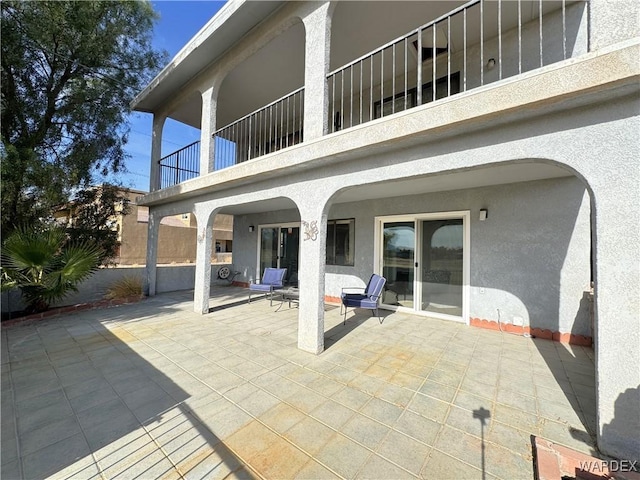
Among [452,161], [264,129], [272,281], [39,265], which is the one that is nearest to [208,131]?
[264,129]

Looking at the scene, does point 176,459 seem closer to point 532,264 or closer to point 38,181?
point 532,264

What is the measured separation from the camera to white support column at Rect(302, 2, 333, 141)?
447 cm

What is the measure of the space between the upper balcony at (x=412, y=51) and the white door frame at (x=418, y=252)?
2620 millimetres

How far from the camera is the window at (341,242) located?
8156mm

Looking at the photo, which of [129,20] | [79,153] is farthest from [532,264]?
[129,20]

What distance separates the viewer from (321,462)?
226 cm

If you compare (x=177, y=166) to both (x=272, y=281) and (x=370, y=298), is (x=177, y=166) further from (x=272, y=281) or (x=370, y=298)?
(x=370, y=298)

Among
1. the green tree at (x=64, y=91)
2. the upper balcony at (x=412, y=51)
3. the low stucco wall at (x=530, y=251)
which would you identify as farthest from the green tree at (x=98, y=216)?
the low stucco wall at (x=530, y=251)

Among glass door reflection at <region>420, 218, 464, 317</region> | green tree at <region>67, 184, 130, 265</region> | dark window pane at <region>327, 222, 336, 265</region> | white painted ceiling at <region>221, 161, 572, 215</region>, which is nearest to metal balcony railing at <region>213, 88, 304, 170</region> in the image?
white painted ceiling at <region>221, 161, 572, 215</region>

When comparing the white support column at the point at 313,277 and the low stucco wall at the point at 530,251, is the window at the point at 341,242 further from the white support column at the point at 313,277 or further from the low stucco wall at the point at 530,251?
the white support column at the point at 313,277

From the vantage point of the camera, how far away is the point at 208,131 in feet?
22.7

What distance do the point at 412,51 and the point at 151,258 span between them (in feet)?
33.6

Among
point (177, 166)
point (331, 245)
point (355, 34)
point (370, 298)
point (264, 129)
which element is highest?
point (355, 34)

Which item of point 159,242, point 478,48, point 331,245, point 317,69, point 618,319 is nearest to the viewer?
point 618,319
